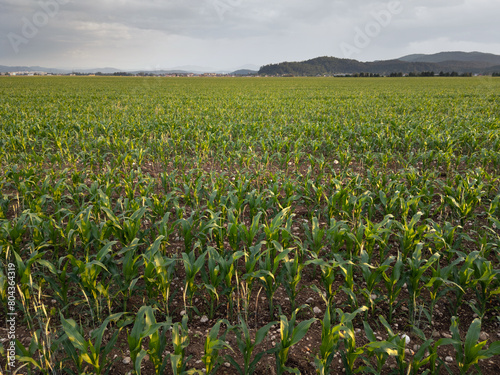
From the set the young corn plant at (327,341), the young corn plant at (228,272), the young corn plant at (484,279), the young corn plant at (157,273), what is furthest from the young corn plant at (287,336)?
the young corn plant at (484,279)

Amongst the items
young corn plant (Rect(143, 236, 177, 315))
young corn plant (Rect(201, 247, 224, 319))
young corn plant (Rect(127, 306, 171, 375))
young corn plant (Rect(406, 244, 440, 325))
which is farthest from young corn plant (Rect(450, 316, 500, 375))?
young corn plant (Rect(143, 236, 177, 315))

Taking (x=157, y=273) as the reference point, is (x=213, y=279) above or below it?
below

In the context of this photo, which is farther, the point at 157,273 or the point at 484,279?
the point at 157,273

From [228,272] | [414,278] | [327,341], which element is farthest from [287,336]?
[414,278]

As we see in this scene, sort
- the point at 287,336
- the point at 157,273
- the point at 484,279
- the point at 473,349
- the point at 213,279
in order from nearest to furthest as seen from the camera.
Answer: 1. the point at 473,349
2. the point at 287,336
3. the point at 484,279
4. the point at 157,273
5. the point at 213,279

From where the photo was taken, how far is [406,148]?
9273 mm

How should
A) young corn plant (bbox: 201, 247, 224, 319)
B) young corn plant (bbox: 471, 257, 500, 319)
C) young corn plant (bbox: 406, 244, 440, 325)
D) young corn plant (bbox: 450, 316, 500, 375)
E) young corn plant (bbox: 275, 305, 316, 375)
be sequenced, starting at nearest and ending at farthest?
young corn plant (bbox: 450, 316, 500, 375)
young corn plant (bbox: 275, 305, 316, 375)
young corn plant (bbox: 471, 257, 500, 319)
young corn plant (bbox: 406, 244, 440, 325)
young corn plant (bbox: 201, 247, 224, 319)

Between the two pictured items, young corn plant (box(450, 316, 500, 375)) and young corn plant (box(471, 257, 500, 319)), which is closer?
young corn plant (box(450, 316, 500, 375))

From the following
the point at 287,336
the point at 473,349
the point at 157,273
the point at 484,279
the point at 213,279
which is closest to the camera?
the point at 473,349

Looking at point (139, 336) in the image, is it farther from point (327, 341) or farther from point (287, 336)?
point (327, 341)

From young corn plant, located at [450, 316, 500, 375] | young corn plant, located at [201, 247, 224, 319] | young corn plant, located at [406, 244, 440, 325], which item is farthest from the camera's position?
young corn plant, located at [201, 247, 224, 319]

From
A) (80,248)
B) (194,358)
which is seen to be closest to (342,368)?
(194,358)

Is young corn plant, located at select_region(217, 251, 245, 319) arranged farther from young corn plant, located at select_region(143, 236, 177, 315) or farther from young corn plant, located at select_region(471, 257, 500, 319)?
young corn plant, located at select_region(471, 257, 500, 319)

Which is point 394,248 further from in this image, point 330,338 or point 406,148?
point 406,148
